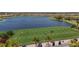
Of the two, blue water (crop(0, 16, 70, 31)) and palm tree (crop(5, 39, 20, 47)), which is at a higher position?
blue water (crop(0, 16, 70, 31))

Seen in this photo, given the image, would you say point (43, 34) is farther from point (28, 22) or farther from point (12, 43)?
point (12, 43)

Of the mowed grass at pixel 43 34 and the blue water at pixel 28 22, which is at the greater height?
the blue water at pixel 28 22

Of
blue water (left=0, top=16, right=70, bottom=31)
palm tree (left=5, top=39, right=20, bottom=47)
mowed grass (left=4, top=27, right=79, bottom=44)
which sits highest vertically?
blue water (left=0, top=16, right=70, bottom=31)

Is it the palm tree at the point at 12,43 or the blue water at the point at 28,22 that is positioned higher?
the blue water at the point at 28,22

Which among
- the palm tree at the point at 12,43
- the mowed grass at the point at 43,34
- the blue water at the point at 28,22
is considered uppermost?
the blue water at the point at 28,22

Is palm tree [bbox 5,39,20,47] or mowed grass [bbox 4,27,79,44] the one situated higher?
mowed grass [bbox 4,27,79,44]

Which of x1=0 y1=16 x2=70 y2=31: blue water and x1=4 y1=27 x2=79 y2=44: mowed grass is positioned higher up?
x1=0 y1=16 x2=70 y2=31: blue water
